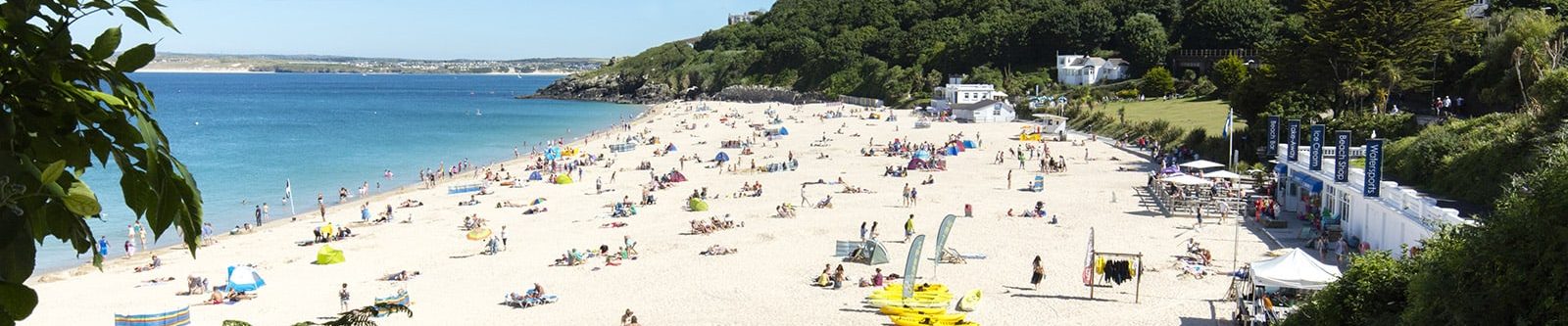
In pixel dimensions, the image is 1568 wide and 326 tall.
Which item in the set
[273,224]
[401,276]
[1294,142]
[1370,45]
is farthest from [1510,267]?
[1370,45]

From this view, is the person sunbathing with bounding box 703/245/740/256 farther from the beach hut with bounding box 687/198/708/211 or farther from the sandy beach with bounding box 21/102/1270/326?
the beach hut with bounding box 687/198/708/211

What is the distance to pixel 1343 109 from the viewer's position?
3516 cm

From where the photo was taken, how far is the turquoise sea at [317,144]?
36.3 meters

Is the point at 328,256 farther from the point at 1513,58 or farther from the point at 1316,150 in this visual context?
the point at 1513,58

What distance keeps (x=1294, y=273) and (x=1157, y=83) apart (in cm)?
5316

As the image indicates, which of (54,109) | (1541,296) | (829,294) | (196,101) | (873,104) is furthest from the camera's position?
(196,101)

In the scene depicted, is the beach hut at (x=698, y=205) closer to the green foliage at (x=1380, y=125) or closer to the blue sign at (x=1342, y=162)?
the blue sign at (x=1342, y=162)

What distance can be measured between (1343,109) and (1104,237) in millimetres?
16192

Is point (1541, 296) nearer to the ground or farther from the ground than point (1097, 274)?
farther from the ground

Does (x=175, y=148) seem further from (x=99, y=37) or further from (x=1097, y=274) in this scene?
(x=99, y=37)

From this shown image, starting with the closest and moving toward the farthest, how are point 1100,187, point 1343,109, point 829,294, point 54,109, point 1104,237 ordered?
point 54,109, point 829,294, point 1104,237, point 1100,187, point 1343,109

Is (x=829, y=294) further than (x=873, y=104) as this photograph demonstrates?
No

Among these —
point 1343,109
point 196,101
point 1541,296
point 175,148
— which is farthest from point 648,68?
point 1541,296

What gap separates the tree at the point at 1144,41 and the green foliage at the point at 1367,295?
227 ft
